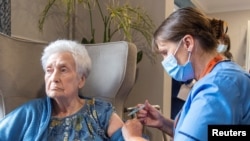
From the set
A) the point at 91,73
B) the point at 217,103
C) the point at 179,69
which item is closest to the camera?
the point at 217,103

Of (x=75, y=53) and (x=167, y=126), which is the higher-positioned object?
(x=75, y=53)

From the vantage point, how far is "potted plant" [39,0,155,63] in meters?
2.03

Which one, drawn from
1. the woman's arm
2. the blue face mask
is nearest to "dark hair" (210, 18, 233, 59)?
the blue face mask

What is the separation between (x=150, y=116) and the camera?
1.55m

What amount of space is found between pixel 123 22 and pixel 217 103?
1158mm

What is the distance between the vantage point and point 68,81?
4.83 ft

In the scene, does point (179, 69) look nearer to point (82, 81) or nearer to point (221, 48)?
point (221, 48)

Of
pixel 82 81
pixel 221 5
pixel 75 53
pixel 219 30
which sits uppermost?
pixel 221 5

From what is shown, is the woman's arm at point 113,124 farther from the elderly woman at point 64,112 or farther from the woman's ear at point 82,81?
the woman's ear at point 82,81

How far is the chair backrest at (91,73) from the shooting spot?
1564mm

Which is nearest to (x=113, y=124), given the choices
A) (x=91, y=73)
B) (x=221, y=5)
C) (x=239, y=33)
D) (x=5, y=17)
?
(x=91, y=73)

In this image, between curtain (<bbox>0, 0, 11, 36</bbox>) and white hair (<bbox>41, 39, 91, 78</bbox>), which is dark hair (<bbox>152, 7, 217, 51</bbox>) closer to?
white hair (<bbox>41, 39, 91, 78</bbox>)

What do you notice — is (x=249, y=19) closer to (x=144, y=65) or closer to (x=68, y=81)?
(x=144, y=65)

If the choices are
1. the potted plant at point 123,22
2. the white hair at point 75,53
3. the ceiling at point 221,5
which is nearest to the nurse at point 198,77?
the white hair at point 75,53
